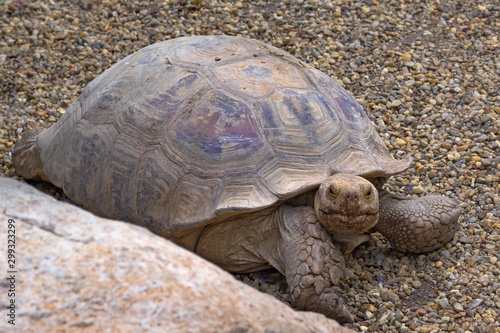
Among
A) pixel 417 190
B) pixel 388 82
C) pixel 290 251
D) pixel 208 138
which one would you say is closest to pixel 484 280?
pixel 417 190

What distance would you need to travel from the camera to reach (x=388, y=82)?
17.3 ft

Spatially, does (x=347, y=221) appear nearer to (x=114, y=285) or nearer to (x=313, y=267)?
(x=313, y=267)

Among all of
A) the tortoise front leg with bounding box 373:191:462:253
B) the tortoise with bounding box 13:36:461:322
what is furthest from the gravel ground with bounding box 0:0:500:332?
the tortoise with bounding box 13:36:461:322

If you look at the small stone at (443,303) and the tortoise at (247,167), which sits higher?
the tortoise at (247,167)

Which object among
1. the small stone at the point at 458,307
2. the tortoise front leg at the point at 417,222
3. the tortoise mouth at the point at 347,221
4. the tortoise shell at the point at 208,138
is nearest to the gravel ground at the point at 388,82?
the small stone at the point at 458,307

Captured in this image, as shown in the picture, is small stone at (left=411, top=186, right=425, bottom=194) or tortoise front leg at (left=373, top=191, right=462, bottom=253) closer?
tortoise front leg at (left=373, top=191, right=462, bottom=253)

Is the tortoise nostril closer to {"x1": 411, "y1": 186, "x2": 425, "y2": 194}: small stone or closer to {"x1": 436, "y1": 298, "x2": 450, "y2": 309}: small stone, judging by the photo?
{"x1": 436, "y1": 298, "x2": 450, "y2": 309}: small stone

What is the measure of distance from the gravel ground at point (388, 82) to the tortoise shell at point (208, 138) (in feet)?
2.00

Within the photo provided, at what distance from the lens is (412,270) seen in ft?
11.9

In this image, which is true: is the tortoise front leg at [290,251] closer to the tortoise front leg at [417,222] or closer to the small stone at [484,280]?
the tortoise front leg at [417,222]

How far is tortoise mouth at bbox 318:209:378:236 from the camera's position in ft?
10.5

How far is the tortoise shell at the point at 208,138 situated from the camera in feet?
10.9

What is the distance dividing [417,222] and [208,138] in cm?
130

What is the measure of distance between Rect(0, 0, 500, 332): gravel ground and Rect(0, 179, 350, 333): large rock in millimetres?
1336
